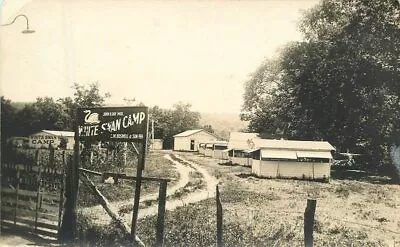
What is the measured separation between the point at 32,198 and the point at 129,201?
1.23 m

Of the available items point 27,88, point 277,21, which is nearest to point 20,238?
point 27,88

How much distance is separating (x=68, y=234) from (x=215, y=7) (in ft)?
9.76

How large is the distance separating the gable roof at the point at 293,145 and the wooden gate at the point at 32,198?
7.75 ft

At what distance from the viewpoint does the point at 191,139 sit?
4715mm

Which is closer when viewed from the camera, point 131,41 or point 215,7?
point 215,7

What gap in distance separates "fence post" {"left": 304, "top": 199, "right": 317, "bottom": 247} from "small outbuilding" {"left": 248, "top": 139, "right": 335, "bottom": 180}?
34cm

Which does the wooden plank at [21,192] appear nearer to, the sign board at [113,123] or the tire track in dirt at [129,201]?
the tire track in dirt at [129,201]

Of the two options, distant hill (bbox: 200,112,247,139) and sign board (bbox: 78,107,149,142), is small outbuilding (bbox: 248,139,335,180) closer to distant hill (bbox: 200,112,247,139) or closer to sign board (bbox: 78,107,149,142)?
distant hill (bbox: 200,112,247,139)

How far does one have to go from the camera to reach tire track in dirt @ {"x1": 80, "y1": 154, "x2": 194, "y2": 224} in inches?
182

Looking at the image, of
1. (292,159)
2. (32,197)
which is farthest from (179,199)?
(32,197)

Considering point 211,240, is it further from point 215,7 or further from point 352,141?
point 215,7

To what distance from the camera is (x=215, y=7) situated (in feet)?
14.5

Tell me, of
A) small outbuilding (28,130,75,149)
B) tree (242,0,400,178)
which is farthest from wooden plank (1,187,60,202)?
tree (242,0,400,178)

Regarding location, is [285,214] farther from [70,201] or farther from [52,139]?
[52,139]
